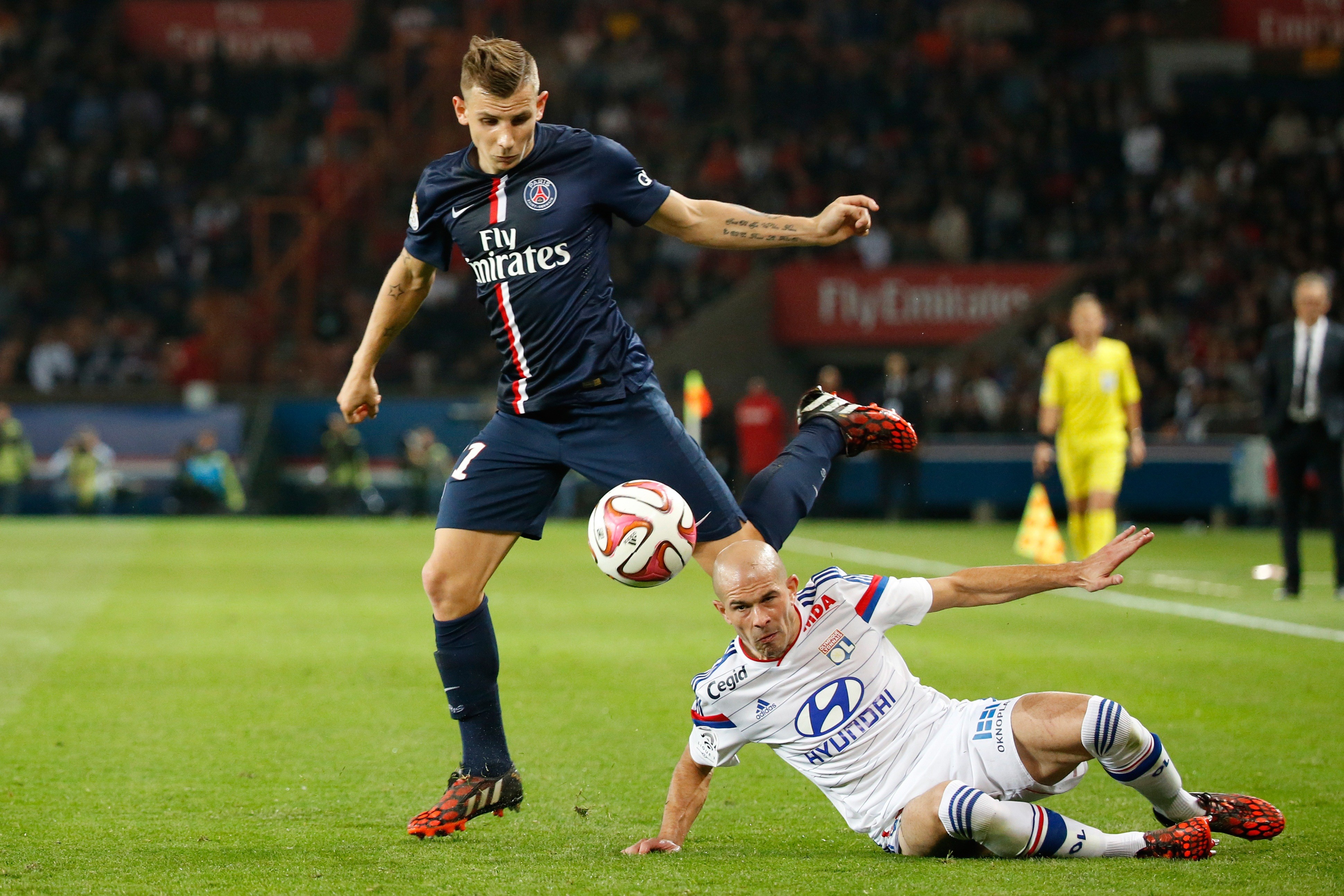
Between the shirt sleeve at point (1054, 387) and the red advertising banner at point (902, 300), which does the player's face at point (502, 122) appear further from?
the red advertising banner at point (902, 300)

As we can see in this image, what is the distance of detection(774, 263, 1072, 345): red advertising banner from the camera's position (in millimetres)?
25453

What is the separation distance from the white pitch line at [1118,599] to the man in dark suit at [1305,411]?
1.01 meters

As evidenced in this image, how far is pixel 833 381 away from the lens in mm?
19750

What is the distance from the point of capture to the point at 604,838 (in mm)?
4957

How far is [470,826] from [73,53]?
26.7 m

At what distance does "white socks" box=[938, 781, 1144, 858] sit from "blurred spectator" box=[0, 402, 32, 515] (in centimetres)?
2060

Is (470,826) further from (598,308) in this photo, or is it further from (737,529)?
(598,308)

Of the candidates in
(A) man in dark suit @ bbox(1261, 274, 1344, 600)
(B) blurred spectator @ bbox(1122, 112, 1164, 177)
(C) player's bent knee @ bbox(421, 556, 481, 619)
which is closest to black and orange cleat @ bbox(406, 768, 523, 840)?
(C) player's bent knee @ bbox(421, 556, 481, 619)

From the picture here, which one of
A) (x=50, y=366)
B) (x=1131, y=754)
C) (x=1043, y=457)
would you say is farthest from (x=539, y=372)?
(x=50, y=366)

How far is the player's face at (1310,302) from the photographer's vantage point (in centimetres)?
1162

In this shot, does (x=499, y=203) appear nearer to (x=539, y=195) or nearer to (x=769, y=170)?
(x=539, y=195)

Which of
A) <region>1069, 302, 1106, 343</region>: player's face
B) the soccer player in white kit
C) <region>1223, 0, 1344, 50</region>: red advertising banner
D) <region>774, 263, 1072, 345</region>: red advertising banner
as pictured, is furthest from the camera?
<region>1223, 0, 1344, 50</region>: red advertising banner

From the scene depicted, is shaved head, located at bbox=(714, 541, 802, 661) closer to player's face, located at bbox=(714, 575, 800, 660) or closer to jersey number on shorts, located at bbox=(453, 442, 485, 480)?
player's face, located at bbox=(714, 575, 800, 660)

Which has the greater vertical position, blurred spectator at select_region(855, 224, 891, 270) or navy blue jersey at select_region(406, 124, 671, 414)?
navy blue jersey at select_region(406, 124, 671, 414)
